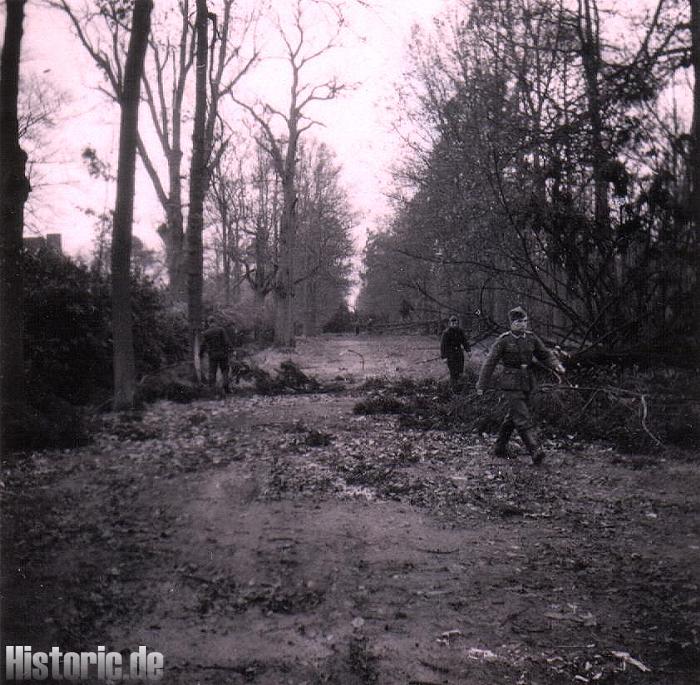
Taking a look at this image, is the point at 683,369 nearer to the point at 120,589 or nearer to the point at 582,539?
the point at 582,539

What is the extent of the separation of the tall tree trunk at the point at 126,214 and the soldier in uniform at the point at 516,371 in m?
Result: 6.66

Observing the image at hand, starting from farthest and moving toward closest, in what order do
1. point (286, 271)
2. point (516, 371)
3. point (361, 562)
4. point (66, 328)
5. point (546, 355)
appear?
point (286, 271)
point (66, 328)
point (546, 355)
point (516, 371)
point (361, 562)

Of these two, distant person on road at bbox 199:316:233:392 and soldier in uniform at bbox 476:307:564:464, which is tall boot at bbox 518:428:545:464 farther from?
distant person on road at bbox 199:316:233:392

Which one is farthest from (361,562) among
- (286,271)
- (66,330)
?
(286,271)

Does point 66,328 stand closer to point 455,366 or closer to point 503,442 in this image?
point 455,366

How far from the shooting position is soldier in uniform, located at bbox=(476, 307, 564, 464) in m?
9.05

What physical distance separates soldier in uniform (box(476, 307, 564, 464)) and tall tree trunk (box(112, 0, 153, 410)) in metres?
6.66

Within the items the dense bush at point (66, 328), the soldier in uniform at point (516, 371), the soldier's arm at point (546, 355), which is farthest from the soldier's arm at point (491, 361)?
the dense bush at point (66, 328)

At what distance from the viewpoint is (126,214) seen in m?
12.4

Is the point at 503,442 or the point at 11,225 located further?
the point at 503,442

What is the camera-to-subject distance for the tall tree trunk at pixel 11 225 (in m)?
9.07

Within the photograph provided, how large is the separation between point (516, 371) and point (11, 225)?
7.31 meters

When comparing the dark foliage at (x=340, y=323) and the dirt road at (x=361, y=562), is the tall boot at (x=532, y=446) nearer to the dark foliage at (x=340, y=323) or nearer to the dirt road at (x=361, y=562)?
the dirt road at (x=361, y=562)

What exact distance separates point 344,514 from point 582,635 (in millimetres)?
2915
